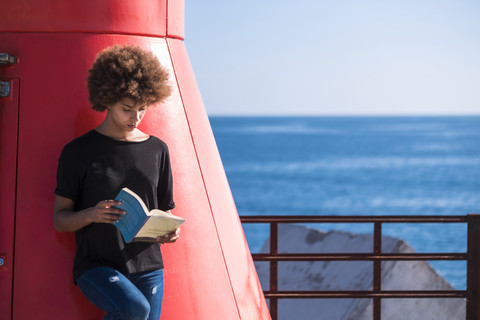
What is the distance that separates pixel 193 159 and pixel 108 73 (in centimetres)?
73

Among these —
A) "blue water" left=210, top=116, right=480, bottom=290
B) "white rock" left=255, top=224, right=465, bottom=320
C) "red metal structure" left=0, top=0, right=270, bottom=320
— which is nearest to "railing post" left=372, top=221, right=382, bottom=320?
"white rock" left=255, top=224, right=465, bottom=320

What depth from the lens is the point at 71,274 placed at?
9.98 feet

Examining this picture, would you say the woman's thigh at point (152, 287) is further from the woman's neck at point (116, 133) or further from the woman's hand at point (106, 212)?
the woman's neck at point (116, 133)

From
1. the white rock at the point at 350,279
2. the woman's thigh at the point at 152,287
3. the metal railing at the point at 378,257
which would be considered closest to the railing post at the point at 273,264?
the metal railing at the point at 378,257

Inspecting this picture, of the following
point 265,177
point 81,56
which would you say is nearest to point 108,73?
point 81,56

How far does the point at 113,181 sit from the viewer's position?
2781 mm

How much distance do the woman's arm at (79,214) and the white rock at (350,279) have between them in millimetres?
4324

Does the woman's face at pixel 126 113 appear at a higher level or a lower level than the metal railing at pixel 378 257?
higher

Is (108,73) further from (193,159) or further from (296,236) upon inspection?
(296,236)

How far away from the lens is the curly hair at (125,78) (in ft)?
9.18

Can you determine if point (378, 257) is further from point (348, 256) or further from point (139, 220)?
point (139, 220)

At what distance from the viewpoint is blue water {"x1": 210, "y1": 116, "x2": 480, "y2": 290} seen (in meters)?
48.7

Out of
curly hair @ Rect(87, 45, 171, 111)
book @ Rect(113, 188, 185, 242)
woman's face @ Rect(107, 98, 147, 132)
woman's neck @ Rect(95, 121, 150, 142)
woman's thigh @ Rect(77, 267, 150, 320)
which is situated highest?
curly hair @ Rect(87, 45, 171, 111)

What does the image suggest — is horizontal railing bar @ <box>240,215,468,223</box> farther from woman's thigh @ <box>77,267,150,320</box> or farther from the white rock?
woman's thigh @ <box>77,267,150,320</box>
